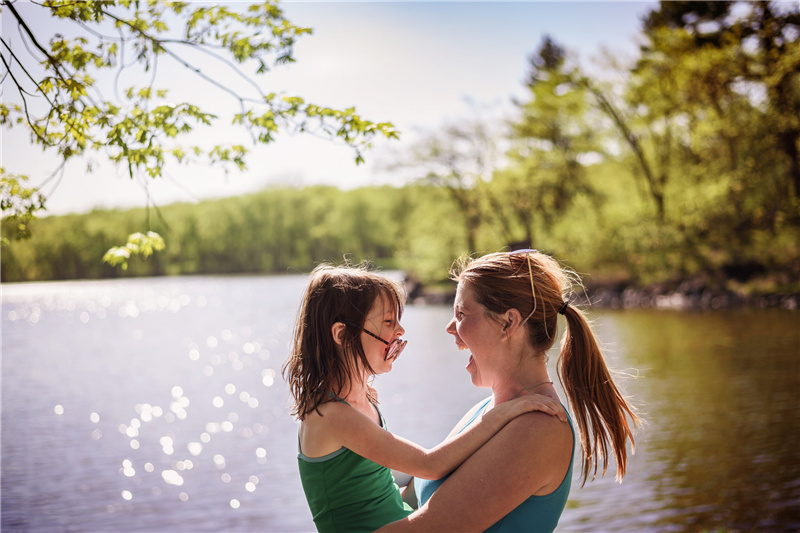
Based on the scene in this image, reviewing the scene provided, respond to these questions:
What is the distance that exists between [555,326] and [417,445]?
643 mm

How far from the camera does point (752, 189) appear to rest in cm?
→ 3153

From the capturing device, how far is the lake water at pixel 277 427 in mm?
9508

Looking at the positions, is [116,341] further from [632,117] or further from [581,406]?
[581,406]

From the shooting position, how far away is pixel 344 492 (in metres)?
2.33

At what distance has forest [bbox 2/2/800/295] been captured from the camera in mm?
29812

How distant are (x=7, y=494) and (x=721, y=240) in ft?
96.8

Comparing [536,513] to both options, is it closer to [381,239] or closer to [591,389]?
[591,389]

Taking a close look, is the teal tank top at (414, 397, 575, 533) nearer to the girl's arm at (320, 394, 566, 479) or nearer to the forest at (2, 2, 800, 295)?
the girl's arm at (320, 394, 566, 479)

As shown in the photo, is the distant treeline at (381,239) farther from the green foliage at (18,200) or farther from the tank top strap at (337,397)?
the tank top strap at (337,397)

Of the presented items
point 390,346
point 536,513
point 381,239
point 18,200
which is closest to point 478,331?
point 390,346

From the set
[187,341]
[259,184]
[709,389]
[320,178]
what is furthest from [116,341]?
[259,184]

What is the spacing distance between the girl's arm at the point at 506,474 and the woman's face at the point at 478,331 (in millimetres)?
327

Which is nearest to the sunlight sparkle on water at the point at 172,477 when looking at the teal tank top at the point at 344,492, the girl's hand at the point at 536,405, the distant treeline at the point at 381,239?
the distant treeline at the point at 381,239

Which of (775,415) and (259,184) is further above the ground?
(259,184)
